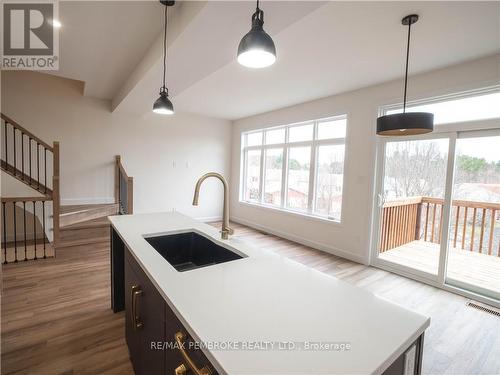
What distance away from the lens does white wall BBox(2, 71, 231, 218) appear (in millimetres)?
4293

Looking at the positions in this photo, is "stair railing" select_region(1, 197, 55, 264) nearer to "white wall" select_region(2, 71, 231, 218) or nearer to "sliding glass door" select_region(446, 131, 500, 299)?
"white wall" select_region(2, 71, 231, 218)

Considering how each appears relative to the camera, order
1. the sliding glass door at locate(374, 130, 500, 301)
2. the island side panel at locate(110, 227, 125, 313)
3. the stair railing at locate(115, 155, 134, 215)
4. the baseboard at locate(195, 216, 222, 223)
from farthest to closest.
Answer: the baseboard at locate(195, 216, 222, 223), the stair railing at locate(115, 155, 134, 215), the sliding glass door at locate(374, 130, 500, 301), the island side panel at locate(110, 227, 125, 313)

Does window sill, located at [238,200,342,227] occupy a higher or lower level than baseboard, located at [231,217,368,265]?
higher

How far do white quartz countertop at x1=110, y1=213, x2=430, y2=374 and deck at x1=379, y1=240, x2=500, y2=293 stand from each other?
2940 millimetres

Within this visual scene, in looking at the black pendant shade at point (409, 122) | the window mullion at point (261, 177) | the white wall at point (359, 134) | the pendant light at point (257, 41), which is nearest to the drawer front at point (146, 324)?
the pendant light at point (257, 41)

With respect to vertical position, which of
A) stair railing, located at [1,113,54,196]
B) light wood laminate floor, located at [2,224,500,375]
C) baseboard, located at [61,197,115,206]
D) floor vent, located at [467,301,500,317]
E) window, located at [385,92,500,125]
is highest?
window, located at [385,92,500,125]

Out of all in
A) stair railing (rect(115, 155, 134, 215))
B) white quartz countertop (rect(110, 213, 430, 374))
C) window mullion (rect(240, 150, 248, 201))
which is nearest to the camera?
white quartz countertop (rect(110, 213, 430, 374))

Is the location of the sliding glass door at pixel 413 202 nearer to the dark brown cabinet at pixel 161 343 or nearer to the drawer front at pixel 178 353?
the dark brown cabinet at pixel 161 343

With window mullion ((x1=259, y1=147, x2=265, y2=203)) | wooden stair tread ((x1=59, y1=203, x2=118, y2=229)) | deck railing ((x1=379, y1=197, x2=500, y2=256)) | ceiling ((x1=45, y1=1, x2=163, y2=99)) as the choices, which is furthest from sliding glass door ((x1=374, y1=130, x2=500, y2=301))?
wooden stair tread ((x1=59, y1=203, x2=118, y2=229))

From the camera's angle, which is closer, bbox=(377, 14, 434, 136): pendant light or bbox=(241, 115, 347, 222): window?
bbox=(377, 14, 434, 136): pendant light

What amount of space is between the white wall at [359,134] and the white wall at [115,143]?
2044 mm

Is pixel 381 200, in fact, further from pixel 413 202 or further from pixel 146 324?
pixel 146 324

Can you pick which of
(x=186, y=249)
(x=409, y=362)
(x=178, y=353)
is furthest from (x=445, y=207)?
(x=178, y=353)

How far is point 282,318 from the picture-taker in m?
0.80
